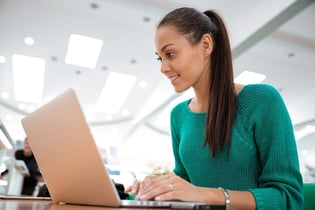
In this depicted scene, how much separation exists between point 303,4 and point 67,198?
13.9 feet

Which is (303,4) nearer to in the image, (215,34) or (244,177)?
(215,34)

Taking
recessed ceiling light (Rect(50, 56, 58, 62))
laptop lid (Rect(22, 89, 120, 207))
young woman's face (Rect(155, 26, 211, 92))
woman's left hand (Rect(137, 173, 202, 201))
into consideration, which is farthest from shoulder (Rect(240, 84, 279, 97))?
recessed ceiling light (Rect(50, 56, 58, 62))

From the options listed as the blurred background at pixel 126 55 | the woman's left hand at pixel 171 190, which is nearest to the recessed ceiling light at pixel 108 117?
the blurred background at pixel 126 55

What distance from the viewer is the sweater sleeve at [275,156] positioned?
772mm

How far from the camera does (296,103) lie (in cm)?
636

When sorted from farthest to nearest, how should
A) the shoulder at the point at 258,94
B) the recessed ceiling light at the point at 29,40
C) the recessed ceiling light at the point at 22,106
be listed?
the recessed ceiling light at the point at 22,106 < the recessed ceiling light at the point at 29,40 < the shoulder at the point at 258,94

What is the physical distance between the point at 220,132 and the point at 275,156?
0.18 metres

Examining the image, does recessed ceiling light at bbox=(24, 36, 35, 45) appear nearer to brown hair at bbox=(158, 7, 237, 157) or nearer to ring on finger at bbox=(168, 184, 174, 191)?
brown hair at bbox=(158, 7, 237, 157)

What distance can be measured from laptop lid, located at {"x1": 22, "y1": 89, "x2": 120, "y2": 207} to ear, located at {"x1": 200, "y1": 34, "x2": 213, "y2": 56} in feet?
1.93

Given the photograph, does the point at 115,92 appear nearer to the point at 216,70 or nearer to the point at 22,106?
the point at 22,106

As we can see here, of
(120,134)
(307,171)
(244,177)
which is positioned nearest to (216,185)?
(244,177)

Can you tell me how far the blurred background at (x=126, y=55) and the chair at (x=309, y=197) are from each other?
2.92 meters

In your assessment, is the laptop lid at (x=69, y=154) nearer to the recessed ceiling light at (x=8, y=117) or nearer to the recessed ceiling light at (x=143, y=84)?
the recessed ceiling light at (x=143, y=84)

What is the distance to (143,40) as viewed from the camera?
21.2 feet
